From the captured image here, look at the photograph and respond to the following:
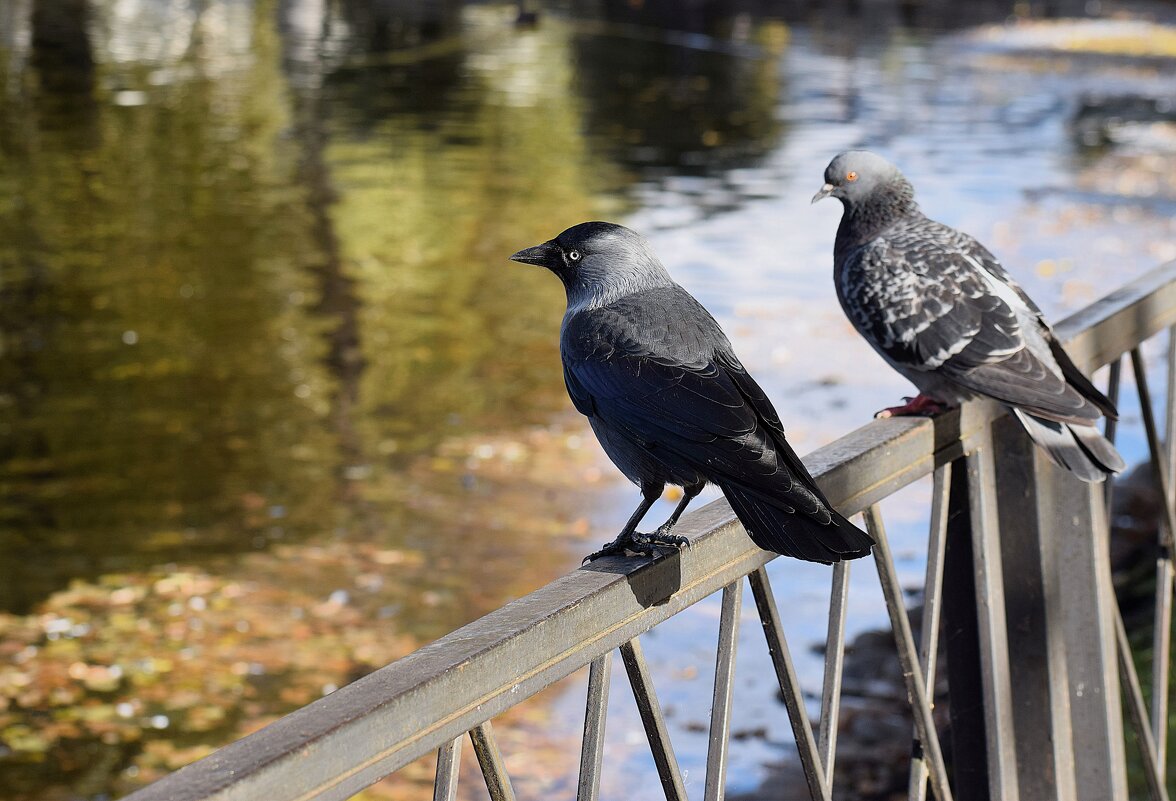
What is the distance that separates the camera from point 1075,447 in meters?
2.71

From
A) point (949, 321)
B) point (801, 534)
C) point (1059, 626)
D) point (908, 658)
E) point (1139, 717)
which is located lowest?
point (1139, 717)

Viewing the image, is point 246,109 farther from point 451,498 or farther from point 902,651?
point 902,651

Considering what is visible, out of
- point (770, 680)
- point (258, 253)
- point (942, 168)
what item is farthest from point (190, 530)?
point (942, 168)

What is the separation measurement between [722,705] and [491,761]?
42cm

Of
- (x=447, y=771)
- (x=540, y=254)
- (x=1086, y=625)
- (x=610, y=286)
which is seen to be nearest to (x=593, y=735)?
(x=447, y=771)

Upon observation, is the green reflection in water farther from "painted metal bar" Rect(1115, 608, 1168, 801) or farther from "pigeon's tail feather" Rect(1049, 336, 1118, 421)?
"pigeon's tail feather" Rect(1049, 336, 1118, 421)

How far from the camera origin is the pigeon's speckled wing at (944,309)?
310 centimetres

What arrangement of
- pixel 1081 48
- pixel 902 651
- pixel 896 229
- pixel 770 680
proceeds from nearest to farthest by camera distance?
pixel 902 651, pixel 896 229, pixel 770 680, pixel 1081 48

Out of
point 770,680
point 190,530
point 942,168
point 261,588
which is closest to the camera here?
point 770,680

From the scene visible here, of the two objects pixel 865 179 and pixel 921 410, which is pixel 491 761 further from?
pixel 865 179

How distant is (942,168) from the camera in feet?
50.0

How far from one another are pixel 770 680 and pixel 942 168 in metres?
10.4

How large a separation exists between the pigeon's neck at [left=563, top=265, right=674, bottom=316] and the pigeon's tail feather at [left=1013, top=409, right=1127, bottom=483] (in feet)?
2.68

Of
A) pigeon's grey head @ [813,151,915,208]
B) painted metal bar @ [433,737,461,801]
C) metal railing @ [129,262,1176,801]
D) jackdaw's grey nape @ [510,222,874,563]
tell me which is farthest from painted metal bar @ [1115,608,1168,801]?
painted metal bar @ [433,737,461,801]
